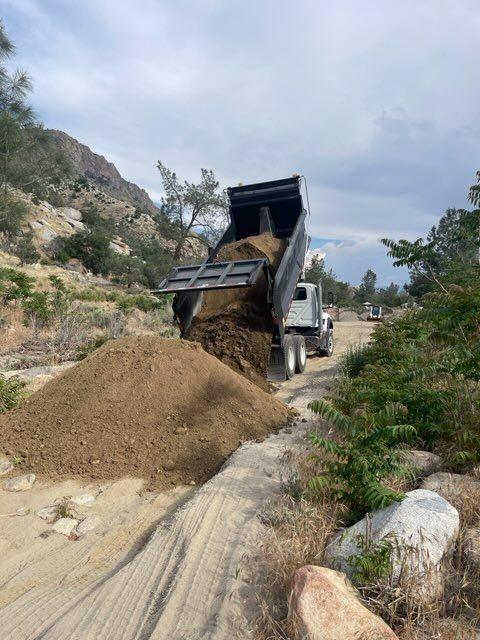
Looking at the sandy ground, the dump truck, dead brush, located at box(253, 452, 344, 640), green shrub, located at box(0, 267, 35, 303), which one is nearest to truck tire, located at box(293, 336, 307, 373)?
the dump truck

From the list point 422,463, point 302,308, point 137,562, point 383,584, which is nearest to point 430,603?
point 383,584

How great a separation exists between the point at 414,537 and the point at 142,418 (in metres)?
3.62

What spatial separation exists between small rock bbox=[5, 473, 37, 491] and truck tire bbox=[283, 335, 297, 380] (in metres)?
5.59

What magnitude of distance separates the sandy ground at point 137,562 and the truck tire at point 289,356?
467 cm

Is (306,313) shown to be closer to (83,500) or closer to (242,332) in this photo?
(242,332)

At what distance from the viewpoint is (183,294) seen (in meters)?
8.94

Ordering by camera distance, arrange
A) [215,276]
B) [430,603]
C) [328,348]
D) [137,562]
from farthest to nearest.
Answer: [328,348]
[215,276]
[137,562]
[430,603]

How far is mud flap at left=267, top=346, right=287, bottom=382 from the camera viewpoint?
359 inches

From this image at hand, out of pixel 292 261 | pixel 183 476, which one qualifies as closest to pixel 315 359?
pixel 292 261

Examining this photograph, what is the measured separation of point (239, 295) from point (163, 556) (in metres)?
6.15

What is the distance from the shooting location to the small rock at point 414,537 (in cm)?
227

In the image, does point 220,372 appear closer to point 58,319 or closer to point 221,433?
point 221,433

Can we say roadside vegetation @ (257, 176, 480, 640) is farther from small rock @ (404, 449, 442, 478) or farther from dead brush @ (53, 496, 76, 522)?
dead brush @ (53, 496, 76, 522)

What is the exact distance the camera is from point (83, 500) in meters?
4.10
